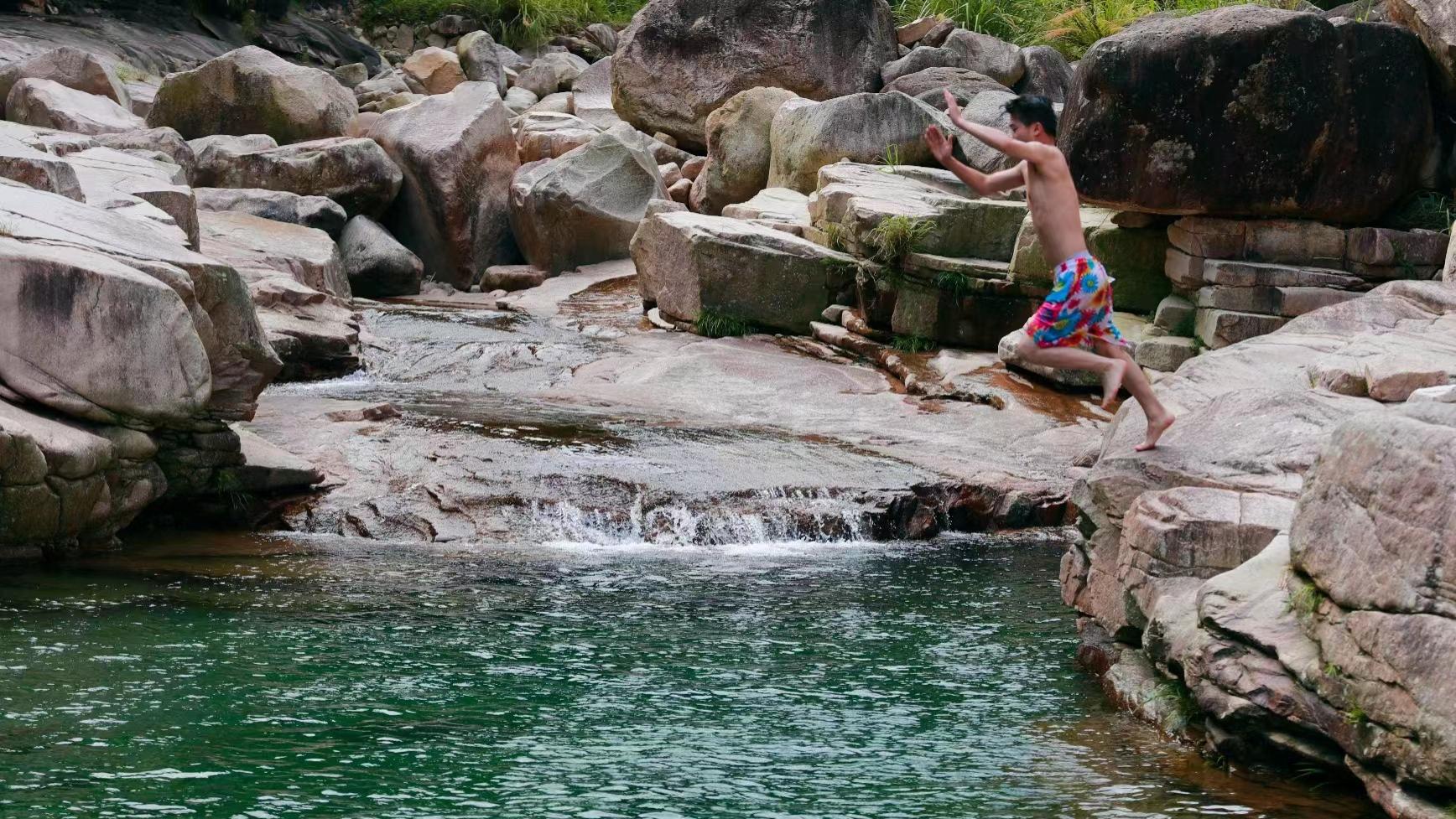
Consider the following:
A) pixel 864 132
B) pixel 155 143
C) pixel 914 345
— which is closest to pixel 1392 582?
pixel 914 345

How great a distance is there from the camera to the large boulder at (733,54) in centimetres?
2042

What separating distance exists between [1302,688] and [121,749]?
12.3 feet

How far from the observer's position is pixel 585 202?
1709cm

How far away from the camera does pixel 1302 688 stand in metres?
4.77

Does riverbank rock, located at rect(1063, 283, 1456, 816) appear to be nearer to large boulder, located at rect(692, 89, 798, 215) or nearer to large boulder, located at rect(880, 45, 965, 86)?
large boulder, located at rect(692, 89, 798, 215)

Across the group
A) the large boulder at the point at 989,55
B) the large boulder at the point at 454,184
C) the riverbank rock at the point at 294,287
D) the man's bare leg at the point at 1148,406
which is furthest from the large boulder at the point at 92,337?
the large boulder at the point at 989,55

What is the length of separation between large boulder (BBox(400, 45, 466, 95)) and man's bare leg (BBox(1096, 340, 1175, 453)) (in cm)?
1982

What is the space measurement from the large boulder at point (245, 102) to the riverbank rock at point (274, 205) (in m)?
2.46

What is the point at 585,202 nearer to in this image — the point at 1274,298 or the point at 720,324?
the point at 720,324

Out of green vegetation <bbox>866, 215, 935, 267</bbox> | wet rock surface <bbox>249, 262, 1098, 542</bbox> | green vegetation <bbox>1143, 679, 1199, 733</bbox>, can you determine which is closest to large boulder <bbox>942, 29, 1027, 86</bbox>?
green vegetation <bbox>866, 215, 935, 267</bbox>

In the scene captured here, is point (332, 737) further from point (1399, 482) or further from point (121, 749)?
point (1399, 482)

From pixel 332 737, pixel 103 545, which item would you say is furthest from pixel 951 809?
pixel 103 545

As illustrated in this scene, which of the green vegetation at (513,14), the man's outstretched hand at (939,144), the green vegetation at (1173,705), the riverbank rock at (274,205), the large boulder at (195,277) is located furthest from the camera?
the green vegetation at (513,14)

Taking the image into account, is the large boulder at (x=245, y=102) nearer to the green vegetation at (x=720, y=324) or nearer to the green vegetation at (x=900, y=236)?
the green vegetation at (x=720, y=324)
